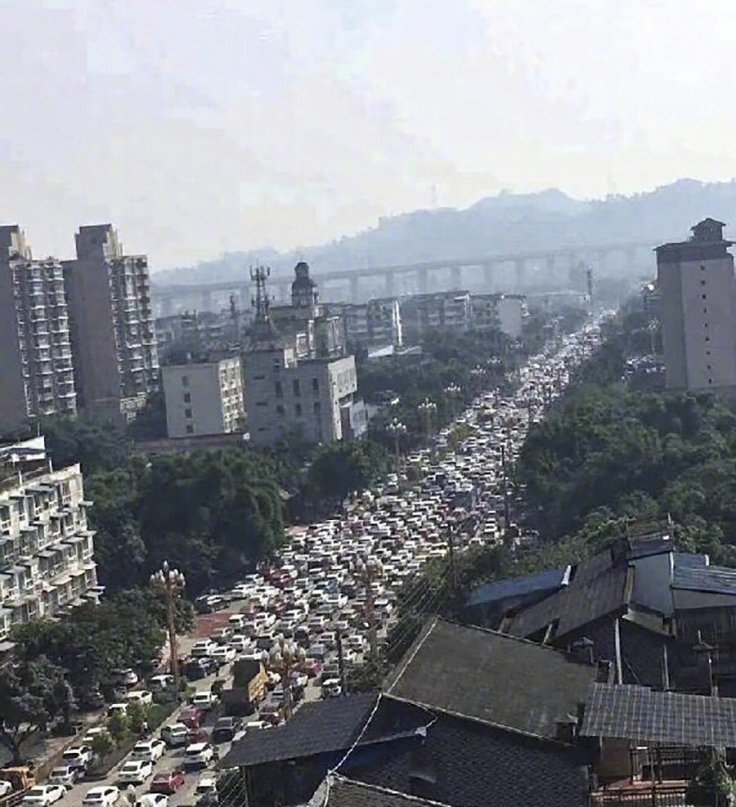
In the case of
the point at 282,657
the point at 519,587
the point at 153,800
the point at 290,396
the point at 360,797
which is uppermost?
the point at 360,797

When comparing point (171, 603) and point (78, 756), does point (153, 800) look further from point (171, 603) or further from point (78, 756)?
point (171, 603)

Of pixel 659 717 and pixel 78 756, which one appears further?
pixel 78 756

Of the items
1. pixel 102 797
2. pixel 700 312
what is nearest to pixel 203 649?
pixel 102 797

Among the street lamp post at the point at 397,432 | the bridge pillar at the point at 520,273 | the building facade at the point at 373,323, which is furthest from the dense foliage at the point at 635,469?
the bridge pillar at the point at 520,273

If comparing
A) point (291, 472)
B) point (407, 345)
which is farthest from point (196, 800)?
point (407, 345)

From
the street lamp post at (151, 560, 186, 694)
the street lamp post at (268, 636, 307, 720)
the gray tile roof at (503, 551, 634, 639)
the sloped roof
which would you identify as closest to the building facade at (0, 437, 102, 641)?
the street lamp post at (151, 560, 186, 694)

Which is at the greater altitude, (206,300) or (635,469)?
(206,300)

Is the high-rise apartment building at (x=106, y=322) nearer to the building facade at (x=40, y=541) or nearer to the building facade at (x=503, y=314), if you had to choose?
the building facade at (x=40, y=541)
